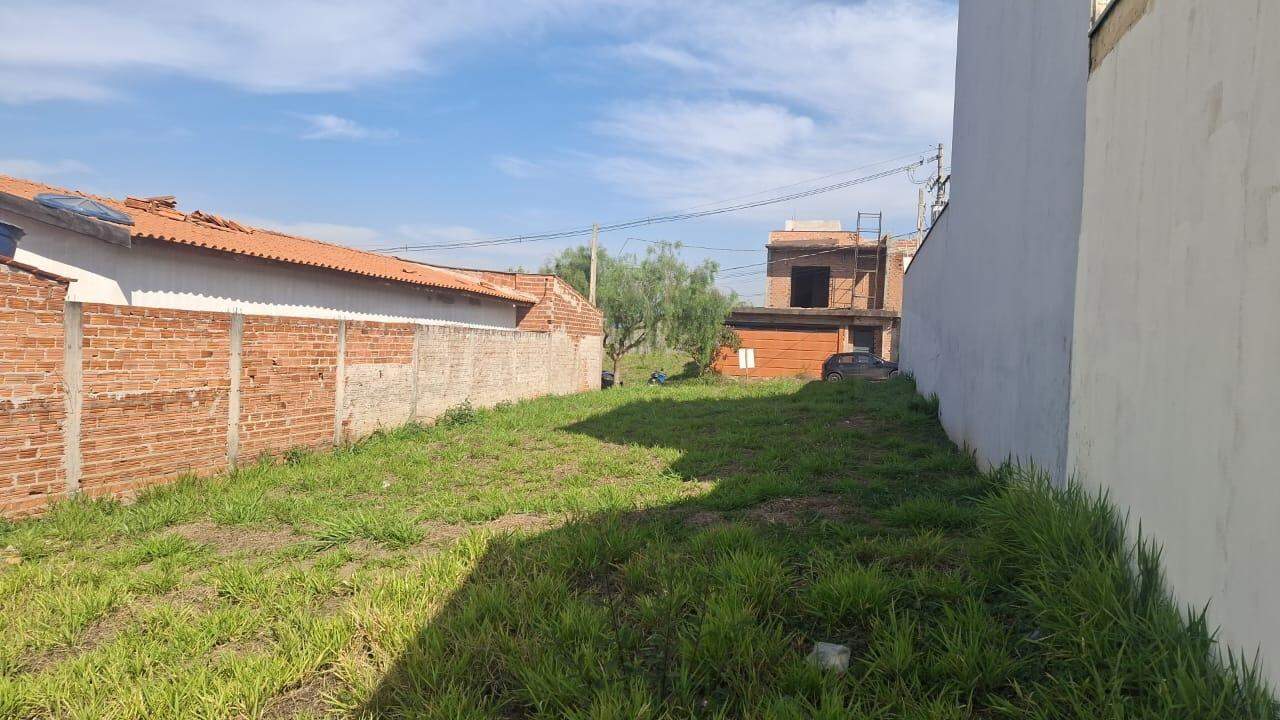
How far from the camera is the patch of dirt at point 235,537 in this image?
5.20 m

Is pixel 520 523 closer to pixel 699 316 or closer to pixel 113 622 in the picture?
pixel 113 622

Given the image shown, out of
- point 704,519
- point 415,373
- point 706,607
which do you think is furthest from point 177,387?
point 706,607

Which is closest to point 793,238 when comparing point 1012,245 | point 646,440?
point 646,440

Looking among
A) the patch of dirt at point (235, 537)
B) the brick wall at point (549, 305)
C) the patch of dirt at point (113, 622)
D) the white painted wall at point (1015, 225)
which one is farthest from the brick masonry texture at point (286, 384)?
the brick wall at point (549, 305)

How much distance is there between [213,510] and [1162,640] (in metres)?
6.85

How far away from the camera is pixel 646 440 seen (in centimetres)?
934

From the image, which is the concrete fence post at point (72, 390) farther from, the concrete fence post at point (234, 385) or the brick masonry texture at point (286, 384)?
the brick masonry texture at point (286, 384)


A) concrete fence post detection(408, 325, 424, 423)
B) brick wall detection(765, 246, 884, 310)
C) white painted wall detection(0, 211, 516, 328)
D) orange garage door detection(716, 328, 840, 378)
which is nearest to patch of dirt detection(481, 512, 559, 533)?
concrete fence post detection(408, 325, 424, 423)

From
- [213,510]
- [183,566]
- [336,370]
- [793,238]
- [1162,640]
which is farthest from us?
[793,238]

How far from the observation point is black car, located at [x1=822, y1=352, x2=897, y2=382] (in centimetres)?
2230

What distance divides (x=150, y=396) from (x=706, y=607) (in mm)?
6042

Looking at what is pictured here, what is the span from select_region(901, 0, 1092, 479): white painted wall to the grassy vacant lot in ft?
2.11

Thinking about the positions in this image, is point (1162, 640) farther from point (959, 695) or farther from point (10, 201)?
point (10, 201)

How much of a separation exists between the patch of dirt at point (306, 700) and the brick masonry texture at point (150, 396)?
4396 millimetres
